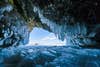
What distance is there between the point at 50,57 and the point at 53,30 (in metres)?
1.07

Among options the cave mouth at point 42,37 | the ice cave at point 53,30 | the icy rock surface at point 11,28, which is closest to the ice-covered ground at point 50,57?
the ice cave at point 53,30

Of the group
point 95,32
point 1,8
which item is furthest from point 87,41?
point 1,8

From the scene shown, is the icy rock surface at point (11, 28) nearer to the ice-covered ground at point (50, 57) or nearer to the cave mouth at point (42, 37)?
the ice-covered ground at point (50, 57)

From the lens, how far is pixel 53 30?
6.98m

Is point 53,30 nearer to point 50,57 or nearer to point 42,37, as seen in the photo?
point 50,57

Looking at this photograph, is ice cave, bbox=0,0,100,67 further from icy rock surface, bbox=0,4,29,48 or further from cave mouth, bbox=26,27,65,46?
cave mouth, bbox=26,27,65,46

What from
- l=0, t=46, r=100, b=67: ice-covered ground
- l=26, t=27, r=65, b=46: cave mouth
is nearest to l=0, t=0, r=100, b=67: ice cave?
l=0, t=46, r=100, b=67: ice-covered ground

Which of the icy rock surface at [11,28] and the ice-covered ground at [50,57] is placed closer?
the icy rock surface at [11,28]

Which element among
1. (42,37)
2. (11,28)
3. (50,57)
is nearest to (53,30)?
(50,57)

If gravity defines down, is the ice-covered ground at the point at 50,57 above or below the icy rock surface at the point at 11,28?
below

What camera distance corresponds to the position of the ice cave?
5.92 m

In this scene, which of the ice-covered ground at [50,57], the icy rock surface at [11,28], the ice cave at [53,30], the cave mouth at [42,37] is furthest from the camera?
the cave mouth at [42,37]

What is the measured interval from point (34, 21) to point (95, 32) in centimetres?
202

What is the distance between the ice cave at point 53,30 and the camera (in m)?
5.92
